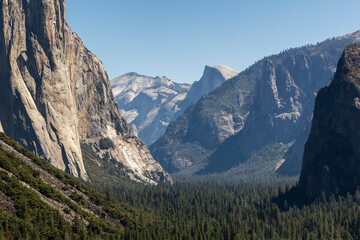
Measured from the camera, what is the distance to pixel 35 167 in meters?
191

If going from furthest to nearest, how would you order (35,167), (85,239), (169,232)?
(35,167) → (169,232) → (85,239)

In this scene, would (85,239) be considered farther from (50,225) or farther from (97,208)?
(97,208)

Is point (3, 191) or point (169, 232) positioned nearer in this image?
point (3, 191)

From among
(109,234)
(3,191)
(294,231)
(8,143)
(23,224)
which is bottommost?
(294,231)

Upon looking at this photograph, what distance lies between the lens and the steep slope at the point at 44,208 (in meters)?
140

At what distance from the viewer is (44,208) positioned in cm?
15412

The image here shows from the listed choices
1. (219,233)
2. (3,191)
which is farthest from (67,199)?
(219,233)

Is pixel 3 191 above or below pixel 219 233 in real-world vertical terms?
above

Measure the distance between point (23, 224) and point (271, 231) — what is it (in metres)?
99.3

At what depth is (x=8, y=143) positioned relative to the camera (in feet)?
654

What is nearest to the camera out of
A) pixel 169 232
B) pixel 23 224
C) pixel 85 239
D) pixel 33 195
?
pixel 23 224

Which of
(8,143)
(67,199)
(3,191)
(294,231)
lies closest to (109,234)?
(67,199)

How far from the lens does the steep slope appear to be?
14000 cm

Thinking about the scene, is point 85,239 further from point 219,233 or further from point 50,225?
point 219,233
